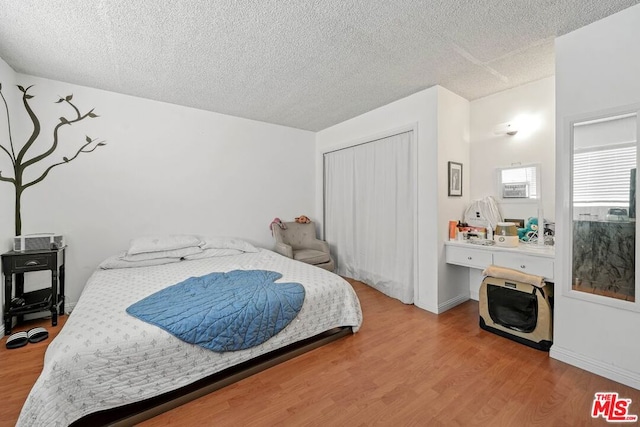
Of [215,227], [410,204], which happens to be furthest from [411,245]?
[215,227]

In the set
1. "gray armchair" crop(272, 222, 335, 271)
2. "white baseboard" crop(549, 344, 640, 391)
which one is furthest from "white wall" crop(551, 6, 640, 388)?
"gray armchair" crop(272, 222, 335, 271)

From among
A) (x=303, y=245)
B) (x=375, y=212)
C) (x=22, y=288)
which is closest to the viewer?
(x=22, y=288)

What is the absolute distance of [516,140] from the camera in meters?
2.99

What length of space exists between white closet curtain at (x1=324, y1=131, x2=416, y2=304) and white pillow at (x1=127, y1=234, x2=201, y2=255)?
7.13 feet

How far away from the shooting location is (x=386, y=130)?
11.5 feet

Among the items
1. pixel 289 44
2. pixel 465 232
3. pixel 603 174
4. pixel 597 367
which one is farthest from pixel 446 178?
pixel 289 44

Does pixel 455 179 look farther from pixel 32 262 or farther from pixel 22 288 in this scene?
pixel 22 288

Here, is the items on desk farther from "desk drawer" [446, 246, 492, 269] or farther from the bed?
the bed

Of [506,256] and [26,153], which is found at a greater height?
[26,153]

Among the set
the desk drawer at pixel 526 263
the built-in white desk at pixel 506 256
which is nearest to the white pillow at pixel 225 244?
the built-in white desk at pixel 506 256

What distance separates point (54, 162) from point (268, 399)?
326cm

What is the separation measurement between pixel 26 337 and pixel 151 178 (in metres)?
1.89

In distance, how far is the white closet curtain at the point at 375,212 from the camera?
3.30 meters

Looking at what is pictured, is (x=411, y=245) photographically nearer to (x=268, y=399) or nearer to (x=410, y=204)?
(x=410, y=204)
